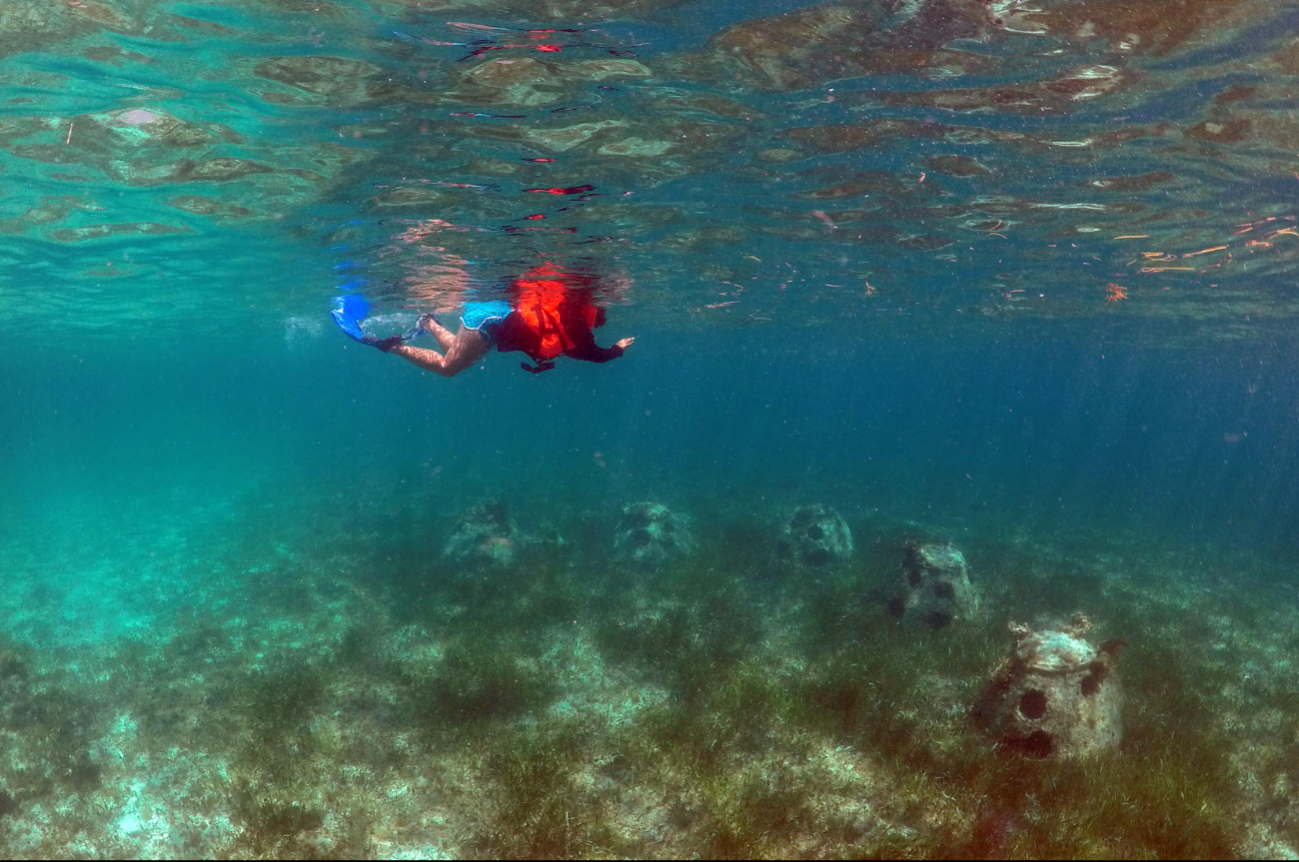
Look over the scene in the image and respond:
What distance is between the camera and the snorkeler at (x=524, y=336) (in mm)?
8953

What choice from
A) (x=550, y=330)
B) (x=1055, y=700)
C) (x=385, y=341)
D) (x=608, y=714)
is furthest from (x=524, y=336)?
(x=1055, y=700)

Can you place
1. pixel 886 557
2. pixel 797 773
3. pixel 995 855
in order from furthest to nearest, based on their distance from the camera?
pixel 886 557, pixel 797 773, pixel 995 855

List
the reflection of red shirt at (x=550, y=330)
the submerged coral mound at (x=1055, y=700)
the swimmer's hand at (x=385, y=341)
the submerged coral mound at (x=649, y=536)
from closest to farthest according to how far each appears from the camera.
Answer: the submerged coral mound at (x=1055, y=700), the reflection of red shirt at (x=550, y=330), the swimmer's hand at (x=385, y=341), the submerged coral mound at (x=649, y=536)

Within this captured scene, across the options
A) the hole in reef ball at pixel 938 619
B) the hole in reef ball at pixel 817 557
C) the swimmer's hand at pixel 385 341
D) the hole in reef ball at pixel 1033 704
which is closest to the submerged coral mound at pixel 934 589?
the hole in reef ball at pixel 938 619

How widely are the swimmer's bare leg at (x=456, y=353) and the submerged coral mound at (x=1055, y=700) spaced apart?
28.5 ft

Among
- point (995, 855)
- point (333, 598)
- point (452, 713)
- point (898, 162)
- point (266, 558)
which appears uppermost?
point (898, 162)

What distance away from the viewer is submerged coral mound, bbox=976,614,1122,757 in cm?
821

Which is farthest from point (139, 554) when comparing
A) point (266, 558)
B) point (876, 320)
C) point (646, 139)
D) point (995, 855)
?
point (876, 320)

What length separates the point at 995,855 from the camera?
659 centimetres

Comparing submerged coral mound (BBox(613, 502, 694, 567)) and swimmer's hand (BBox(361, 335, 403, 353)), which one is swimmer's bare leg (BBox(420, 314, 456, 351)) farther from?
submerged coral mound (BBox(613, 502, 694, 567))

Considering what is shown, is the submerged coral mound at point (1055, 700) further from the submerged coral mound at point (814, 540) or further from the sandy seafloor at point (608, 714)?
the submerged coral mound at point (814, 540)

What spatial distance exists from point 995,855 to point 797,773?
232cm

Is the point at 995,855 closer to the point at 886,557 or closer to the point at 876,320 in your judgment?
the point at 886,557

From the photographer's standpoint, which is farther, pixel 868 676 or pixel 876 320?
pixel 876 320
